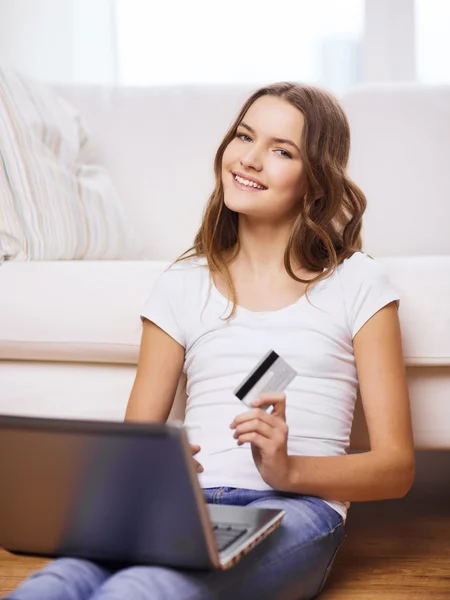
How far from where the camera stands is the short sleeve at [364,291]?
3.93 ft

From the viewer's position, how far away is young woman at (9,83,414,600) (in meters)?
1.06

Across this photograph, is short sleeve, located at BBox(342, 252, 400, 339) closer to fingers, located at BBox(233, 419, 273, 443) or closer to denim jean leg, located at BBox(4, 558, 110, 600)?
fingers, located at BBox(233, 419, 273, 443)

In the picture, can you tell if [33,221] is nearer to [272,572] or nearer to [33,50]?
[272,572]

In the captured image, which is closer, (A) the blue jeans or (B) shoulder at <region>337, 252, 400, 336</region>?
(A) the blue jeans

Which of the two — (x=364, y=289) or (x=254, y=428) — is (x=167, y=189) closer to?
(x=364, y=289)

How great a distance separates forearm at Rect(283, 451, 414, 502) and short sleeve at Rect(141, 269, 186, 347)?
30 cm

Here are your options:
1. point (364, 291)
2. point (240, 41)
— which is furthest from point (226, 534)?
point (240, 41)

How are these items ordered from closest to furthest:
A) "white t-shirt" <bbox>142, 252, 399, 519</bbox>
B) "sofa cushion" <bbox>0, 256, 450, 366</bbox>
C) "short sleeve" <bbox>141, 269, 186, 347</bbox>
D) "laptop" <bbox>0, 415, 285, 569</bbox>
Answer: "laptop" <bbox>0, 415, 285, 569</bbox> → "white t-shirt" <bbox>142, 252, 399, 519</bbox> → "short sleeve" <bbox>141, 269, 186, 347</bbox> → "sofa cushion" <bbox>0, 256, 450, 366</bbox>

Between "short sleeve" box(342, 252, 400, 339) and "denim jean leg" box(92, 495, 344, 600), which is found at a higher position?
"short sleeve" box(342, 252, 400, 339)

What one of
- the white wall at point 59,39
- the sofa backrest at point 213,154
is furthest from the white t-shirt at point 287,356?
the white wall at point 59,39

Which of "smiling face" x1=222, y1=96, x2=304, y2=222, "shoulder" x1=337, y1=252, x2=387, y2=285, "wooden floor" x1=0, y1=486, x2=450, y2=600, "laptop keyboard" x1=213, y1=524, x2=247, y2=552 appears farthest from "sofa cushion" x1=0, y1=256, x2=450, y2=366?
"laptop keyboard" x1=213, y1=524, x2=247, y2=552

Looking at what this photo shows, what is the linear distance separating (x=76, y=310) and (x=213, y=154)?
78 centimetres

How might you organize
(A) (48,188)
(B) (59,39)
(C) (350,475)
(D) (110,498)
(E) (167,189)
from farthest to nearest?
(B) (59,39), (E) (167,189), (A) (48,188), (C) (350,475), (D) (110,498)

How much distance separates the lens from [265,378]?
0.95 meters
